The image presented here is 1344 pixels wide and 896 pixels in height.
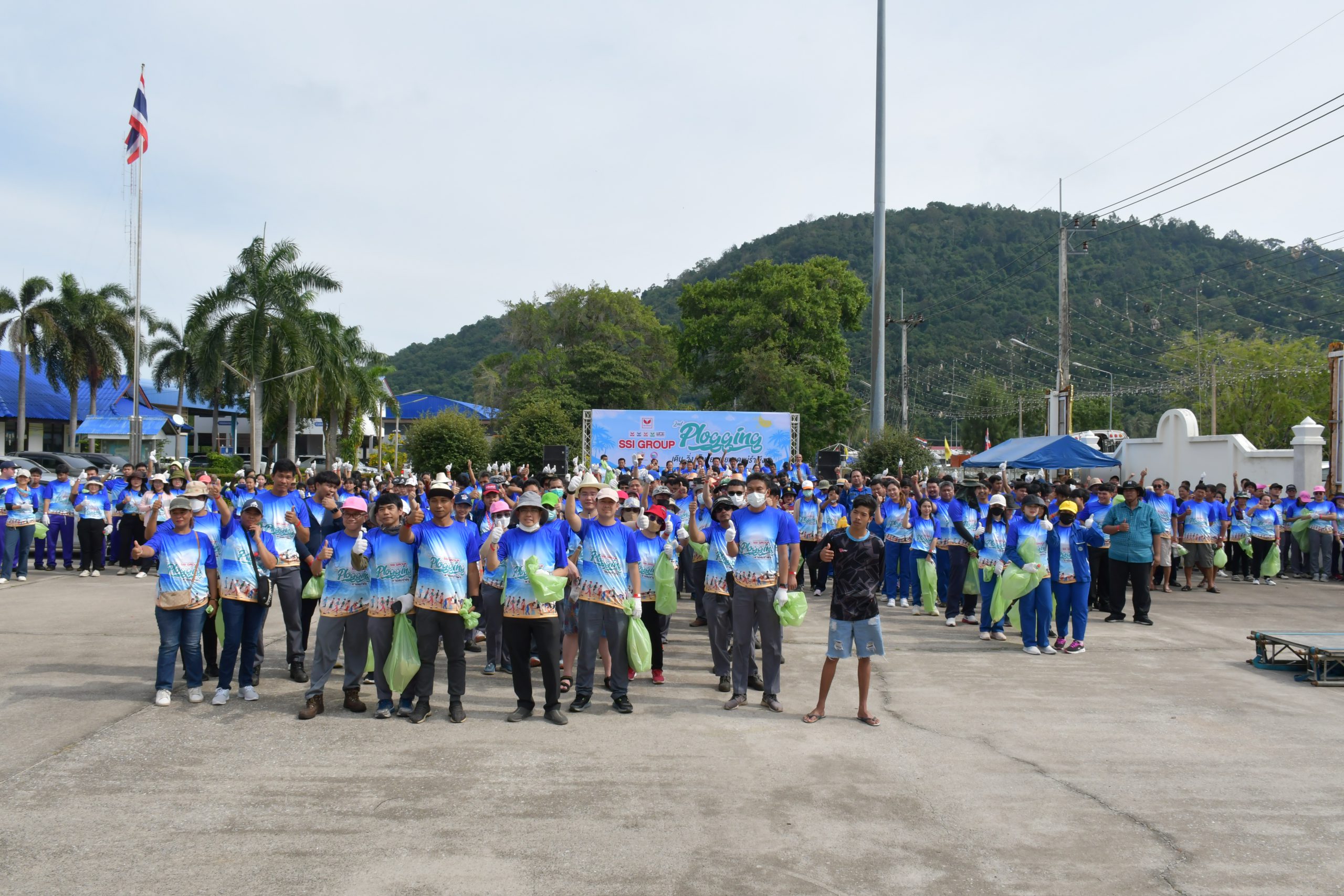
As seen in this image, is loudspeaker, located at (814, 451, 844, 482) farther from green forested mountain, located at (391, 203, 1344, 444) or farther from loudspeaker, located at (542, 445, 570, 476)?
green forested mountain, located at (391, 203, 1344, 444)

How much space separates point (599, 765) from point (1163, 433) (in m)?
25.4

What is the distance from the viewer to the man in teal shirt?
1202 cm

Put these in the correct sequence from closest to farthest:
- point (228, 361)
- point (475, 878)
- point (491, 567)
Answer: point (475, 878)
point (491, 567)
point (228, 361)

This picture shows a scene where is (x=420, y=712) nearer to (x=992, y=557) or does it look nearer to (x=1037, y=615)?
(x=1037, y=615)

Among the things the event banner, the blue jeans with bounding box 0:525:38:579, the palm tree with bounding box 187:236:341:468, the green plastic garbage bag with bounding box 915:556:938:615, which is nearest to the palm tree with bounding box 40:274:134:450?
the palm tree with bounding box 187:236:341:468

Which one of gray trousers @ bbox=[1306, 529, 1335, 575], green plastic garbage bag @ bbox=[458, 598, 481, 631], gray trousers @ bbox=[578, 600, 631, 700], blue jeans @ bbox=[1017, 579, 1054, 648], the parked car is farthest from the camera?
the parked car

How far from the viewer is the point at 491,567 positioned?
7172 millimetres

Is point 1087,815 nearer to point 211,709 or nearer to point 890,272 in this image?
point 211,709

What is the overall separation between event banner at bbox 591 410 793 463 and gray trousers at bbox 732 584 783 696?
75.2 ft

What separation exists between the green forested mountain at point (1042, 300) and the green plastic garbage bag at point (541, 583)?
41.7 m

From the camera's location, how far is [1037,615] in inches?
395

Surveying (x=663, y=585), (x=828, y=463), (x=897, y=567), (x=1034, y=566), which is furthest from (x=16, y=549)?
(x=828, y=463)

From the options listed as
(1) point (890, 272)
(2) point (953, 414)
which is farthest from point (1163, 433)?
(1) point (890, 272)

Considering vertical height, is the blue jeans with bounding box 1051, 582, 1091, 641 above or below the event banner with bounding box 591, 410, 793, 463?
below
